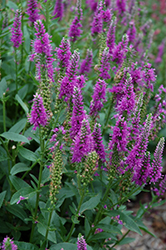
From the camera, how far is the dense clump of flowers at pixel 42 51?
273 cm

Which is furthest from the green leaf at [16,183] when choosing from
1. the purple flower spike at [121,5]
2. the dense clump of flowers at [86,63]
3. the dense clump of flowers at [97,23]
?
the purple flower spike at [121,5]

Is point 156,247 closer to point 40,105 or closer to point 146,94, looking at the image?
point 146,94

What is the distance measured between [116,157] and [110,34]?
1.80 meters

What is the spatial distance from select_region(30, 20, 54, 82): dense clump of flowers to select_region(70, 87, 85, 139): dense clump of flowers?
0.50 metres

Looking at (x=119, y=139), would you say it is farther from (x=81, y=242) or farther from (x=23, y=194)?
(x=23, y=194)

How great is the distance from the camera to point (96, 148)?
2.78 metres

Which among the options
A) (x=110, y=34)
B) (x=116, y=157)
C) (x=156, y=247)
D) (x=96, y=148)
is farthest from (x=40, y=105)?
(x=156, y=247)

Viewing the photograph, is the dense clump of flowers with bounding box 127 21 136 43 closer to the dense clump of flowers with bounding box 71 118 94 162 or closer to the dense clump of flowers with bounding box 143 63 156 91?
the dense clump of flowers with bounding box 143 63 156 91

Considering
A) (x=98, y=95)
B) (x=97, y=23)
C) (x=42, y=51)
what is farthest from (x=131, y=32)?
(x=42, y=51)

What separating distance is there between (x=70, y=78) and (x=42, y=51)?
43 cm

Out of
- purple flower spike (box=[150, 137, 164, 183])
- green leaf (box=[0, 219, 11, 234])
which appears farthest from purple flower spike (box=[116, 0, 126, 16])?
green leaf (box=[0, 219, 11, 234])

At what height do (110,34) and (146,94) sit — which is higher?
(110,34)

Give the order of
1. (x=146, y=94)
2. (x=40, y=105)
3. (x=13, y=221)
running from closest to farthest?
(x=40, y=105) < (x=146, y=94) < (x=13, y=221)

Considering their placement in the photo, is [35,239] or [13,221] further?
[13,221]
